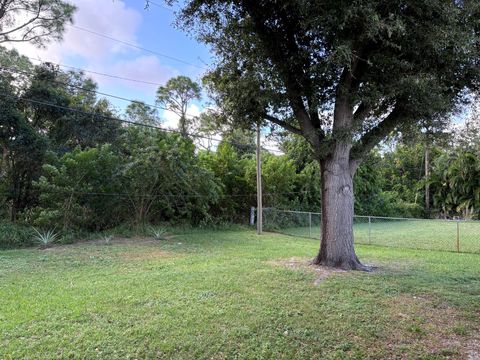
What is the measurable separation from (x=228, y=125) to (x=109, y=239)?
5.32 m

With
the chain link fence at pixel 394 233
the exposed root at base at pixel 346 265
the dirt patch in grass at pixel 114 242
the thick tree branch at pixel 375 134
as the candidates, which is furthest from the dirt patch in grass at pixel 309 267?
the chain link fence at pixel 394 233

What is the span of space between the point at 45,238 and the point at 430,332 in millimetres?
9854

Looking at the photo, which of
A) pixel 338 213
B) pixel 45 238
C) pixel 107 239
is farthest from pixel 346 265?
pixel 45 238

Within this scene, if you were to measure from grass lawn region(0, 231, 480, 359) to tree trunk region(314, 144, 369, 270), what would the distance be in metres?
0.46

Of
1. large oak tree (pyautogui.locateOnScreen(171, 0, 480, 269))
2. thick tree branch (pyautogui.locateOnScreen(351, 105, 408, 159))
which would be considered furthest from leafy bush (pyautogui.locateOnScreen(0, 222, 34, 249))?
thick tree branch (pyautogui.locateOnScreen(351, 105, 408, 159))

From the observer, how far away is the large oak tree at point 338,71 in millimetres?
5500

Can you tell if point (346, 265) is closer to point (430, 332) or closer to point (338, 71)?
point (430, 332)

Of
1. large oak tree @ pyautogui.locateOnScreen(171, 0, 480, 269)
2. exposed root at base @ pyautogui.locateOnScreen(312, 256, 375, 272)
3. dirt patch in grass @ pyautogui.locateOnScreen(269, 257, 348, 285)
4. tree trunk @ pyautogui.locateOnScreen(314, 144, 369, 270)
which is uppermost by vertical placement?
large oak tree @ pyautogui.locateOnScreen(171, 0, 480, 269)

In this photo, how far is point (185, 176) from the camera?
12852 millimetres

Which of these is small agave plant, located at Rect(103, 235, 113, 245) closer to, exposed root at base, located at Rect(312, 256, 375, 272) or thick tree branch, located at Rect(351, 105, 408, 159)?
exposed root at base, located at Rect(312, 256, 375, 272)

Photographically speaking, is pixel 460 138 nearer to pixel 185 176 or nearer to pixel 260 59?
pixel 260 59

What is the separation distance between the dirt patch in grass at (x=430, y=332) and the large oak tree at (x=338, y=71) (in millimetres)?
2353

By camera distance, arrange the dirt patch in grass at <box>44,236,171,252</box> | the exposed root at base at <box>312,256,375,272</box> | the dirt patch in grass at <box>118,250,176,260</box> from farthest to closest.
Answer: the dirt patch in grass at <box>44,236,171,252</box> → the dirt patch in grass at <box>118,250,176,260</box> → the exposed root at base at <box>312,256,375,272</box>

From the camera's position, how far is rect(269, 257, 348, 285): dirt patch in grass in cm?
618
